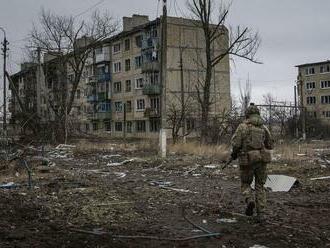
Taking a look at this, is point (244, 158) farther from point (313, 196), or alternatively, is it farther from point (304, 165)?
point (304, 165)

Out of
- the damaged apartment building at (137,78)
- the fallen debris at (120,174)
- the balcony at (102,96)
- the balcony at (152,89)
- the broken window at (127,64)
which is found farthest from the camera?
the balcony at (102,96)

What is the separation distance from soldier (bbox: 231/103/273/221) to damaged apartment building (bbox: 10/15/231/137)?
4757 cm

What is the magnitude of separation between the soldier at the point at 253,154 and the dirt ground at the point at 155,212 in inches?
14.2

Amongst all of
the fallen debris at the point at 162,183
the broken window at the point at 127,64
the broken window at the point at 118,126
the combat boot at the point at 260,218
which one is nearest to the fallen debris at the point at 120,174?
the fallen debris at the point at 162,183

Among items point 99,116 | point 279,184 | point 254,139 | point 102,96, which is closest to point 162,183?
point 279,184

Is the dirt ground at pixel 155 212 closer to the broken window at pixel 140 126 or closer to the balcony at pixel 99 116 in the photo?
the broken window at pixel 140 126

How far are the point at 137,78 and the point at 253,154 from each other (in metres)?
61.0

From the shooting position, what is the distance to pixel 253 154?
8.48 m

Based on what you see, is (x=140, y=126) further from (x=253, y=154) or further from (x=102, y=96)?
(x=253, y=154)

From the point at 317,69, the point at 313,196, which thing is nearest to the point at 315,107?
the point at 317,69

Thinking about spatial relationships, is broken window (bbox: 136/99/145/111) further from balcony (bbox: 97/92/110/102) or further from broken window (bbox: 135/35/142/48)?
balcony (bbox: 97/92/110/102)

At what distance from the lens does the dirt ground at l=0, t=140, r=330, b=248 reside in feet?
23.2

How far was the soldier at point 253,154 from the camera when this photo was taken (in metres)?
8.52

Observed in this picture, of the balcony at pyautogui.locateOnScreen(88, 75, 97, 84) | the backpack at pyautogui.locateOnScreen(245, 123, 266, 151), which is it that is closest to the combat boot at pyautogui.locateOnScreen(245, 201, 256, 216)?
the backpack at pyautogui.locateOnScreen(245, 123, 266, 151)
